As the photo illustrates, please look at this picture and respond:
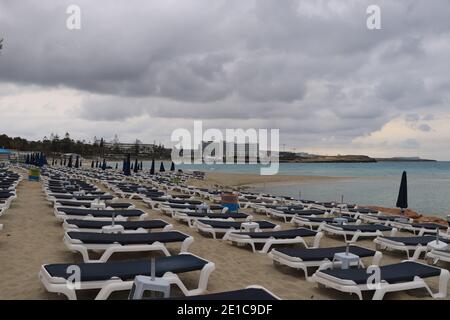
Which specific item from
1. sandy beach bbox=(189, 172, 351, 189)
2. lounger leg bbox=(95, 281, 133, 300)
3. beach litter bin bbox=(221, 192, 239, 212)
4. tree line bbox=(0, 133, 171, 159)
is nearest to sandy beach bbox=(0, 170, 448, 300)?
lounger leg bbox=(95, 281, 133, 300)

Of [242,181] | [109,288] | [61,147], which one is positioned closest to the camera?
[109,288]

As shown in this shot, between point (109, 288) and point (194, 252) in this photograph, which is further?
point (194, 252)

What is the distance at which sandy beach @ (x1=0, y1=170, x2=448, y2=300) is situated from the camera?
4875mm

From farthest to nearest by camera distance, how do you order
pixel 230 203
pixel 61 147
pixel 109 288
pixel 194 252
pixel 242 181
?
pixel 61 147 → pixel 242 181 → pixel 230 203 → pixel 194 252 → pixel 109 288

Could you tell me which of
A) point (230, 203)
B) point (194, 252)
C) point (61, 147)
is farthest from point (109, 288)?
point (61, 147)

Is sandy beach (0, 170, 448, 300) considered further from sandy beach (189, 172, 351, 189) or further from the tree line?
the tree line

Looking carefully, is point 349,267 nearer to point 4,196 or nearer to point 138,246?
point 138,246

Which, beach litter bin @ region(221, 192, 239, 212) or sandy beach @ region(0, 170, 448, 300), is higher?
beach litter bin @ region(221, 192, 239, 212)

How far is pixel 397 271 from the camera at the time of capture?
5156mm

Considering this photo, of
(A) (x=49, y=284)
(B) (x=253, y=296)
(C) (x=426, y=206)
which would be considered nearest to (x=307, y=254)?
(B) (x=253, y=296)

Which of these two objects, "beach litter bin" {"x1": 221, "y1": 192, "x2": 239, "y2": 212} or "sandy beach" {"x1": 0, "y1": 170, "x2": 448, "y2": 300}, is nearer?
"sandy beach" {"x1": 0, "y1": 170, "x2": 448, "y2": 300}

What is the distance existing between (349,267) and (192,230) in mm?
4432

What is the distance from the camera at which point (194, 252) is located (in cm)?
705

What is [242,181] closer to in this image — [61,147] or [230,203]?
[230,203]
